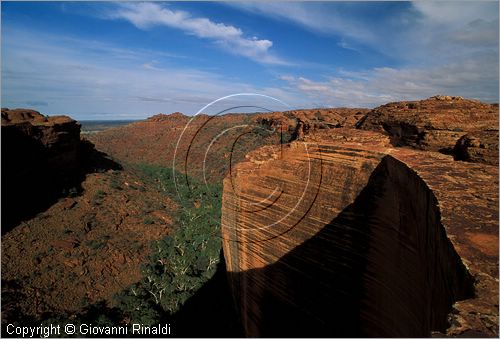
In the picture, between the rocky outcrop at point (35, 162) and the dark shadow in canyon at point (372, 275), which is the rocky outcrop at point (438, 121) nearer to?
the dark shadow in canyon at point (372, 275)

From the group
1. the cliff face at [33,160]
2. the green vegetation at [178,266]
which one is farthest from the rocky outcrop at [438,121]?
the cliff face at [33,160]

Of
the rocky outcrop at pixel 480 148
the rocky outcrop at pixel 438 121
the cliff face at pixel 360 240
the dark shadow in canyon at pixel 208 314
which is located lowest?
the dark shadow in canyon at pixel 208 314

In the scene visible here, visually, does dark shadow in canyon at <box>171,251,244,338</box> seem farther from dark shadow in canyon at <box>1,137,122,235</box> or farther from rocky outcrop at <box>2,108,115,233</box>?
rocky outcrop at <box>2,108,115,233</box>

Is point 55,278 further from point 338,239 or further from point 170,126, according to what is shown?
point 170,126

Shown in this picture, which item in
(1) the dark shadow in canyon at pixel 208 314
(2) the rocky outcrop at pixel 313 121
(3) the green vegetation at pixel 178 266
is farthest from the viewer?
(2) the rocky outcrop at pixel 313 121

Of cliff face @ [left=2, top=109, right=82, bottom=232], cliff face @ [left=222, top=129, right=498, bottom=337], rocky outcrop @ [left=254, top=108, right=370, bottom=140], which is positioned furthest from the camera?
cliff face @ [left=2, top=109, right=82, bottom=232]

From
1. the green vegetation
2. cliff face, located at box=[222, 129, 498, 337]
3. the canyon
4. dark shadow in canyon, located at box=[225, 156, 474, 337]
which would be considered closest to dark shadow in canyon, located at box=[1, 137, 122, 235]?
the canyon

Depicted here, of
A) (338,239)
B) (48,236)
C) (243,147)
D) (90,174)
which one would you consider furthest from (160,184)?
(338,239)
